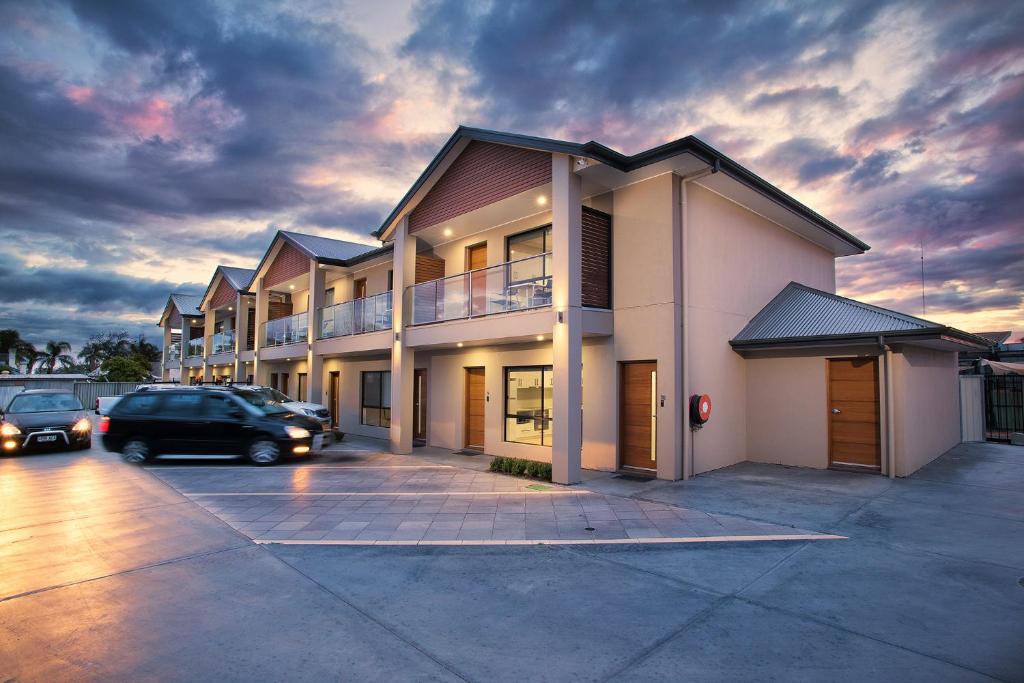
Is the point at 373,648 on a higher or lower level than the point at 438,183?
lower

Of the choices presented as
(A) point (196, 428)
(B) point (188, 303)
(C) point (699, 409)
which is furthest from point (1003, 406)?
(B) point (188, 303)

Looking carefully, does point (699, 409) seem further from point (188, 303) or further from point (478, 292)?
point (188, 303)

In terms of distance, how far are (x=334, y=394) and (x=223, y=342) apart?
431 inches

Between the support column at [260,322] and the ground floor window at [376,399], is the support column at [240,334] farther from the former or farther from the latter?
the ground floor window at [376,399]

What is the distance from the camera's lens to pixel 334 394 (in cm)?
1964

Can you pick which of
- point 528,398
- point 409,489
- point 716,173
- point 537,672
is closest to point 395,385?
point 528,398

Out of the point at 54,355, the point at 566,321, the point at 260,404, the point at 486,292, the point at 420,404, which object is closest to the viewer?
the point at 566,321

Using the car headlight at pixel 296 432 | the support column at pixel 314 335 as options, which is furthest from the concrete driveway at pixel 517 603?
the support column at pixel 314 335

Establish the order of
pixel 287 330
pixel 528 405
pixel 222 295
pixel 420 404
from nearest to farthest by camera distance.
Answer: pixel 528 405
pixel 420 404
pixel 287 330
pixel 222 295

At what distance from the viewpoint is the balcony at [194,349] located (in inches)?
1221

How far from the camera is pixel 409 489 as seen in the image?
30.0ft

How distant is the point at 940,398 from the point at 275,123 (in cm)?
1796

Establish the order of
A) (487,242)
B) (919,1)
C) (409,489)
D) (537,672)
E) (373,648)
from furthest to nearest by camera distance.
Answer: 1. (487,242)
2. (409,489)
3. (919,1)
4. (373,648)
5. (537,672)

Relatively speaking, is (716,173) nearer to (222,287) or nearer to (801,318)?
(801,318)
